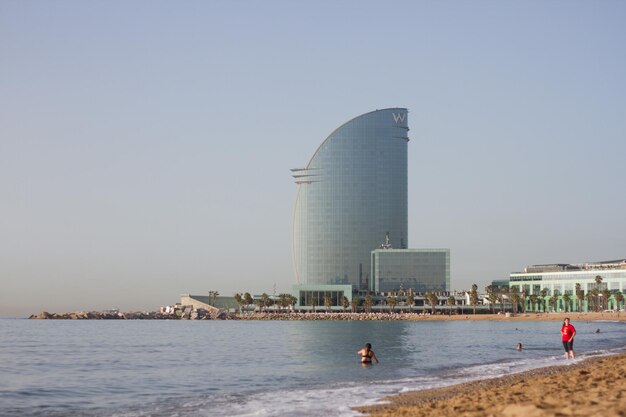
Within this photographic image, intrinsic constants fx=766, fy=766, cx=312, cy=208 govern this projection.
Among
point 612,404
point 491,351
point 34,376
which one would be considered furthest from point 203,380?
point 491,351

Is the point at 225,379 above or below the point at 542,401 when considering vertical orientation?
below

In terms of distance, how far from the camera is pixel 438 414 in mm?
20016

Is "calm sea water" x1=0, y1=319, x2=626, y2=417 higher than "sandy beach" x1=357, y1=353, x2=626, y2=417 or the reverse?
the reverse

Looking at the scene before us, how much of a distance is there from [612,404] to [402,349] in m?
49.3

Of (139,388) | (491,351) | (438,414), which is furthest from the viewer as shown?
(491,351)

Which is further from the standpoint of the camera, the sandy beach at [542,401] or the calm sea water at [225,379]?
the calm sea water at [225,379]

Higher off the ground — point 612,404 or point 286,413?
point 612,404

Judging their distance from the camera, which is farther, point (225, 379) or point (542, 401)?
point (225, 379)

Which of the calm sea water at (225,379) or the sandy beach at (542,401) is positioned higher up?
the sandy beach at (542,401)

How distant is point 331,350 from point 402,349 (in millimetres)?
6177

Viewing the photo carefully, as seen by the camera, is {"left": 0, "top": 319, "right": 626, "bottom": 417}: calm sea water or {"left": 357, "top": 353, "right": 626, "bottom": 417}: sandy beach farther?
{"left": 0, "top": 319, "right": 626, "bottom": 417}: calm sea water

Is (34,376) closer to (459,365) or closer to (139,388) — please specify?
(139,388)

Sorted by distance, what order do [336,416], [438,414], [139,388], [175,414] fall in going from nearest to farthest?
[438,414]
[336,416]
[175,414]
[139,388]

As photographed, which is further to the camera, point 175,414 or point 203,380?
point 203,380
